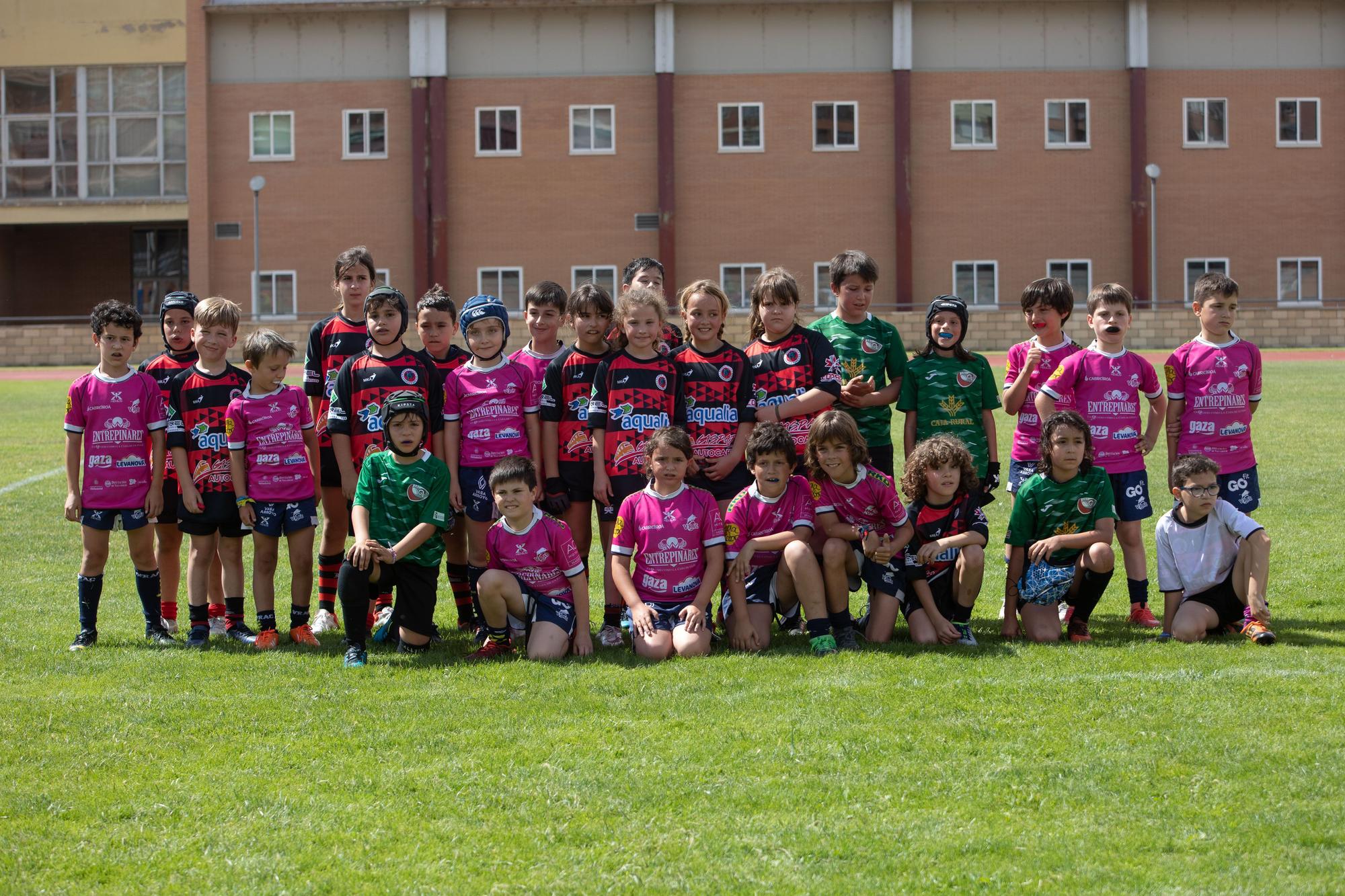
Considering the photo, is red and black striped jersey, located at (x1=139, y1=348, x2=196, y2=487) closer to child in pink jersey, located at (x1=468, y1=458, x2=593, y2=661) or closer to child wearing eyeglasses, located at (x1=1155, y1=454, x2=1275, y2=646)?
child in pink jersey, located at (x1=468, y1=458, x2=593, y2=661)

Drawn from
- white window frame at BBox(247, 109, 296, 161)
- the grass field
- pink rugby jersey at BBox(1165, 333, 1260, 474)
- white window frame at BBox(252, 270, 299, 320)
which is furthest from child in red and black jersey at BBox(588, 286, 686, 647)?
white window frame at BBox(247, 109, 296, 161)

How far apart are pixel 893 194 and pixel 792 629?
33148mm

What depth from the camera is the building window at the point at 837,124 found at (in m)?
38.9

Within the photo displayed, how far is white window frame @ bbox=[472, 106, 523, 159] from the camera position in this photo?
38938 millimetres

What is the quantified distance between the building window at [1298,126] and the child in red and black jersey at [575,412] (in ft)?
122

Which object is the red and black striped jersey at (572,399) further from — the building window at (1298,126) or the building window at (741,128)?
the building window at (1298,126)

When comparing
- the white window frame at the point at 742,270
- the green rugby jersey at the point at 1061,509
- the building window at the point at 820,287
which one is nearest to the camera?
the green rugby jersey at the point at 1061,509

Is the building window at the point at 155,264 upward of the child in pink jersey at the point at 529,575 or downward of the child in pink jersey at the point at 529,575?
A: upward

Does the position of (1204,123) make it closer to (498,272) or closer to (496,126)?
(496,126)

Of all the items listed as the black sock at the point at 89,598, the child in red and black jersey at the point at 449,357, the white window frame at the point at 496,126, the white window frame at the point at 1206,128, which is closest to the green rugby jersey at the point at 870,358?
the child in red and black jersey at the point at 449,357

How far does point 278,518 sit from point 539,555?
4.70ft

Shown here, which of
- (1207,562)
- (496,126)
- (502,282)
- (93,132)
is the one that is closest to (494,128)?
(496,126)

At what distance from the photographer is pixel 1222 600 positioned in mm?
6809

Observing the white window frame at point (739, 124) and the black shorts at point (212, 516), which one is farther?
the white window frame at point (739, 124)
